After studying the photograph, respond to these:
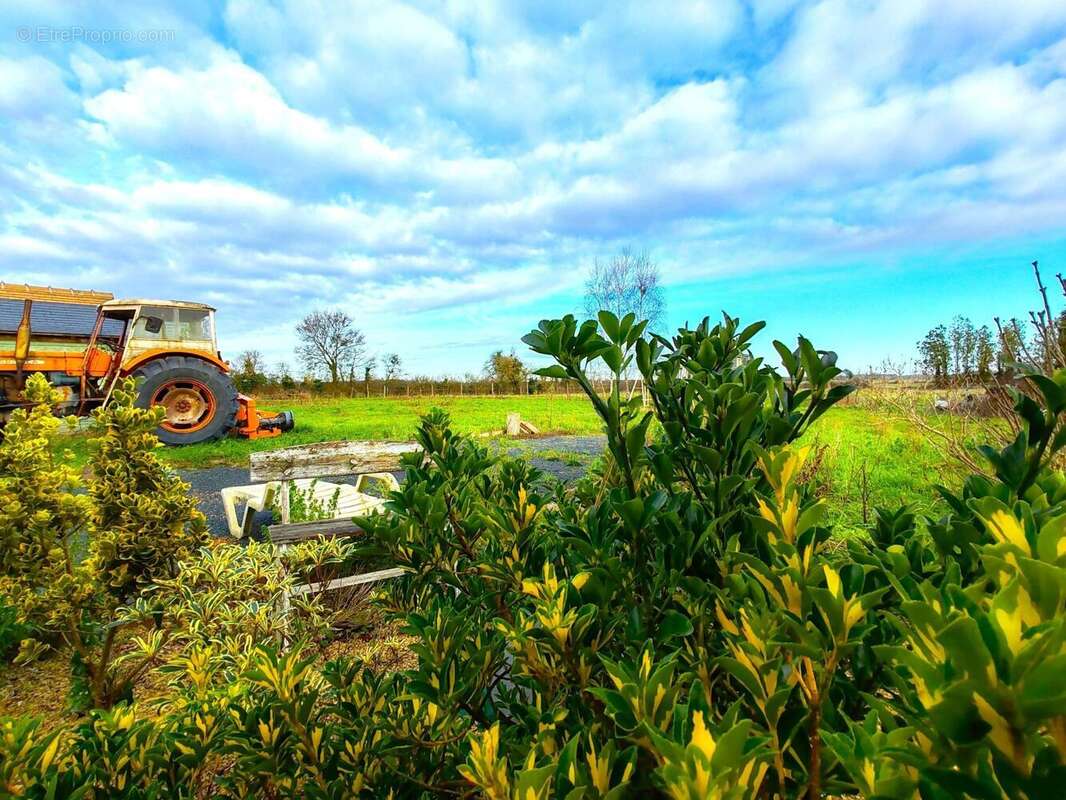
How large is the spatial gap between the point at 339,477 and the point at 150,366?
5.58 m

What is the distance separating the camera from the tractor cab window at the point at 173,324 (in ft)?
36.2

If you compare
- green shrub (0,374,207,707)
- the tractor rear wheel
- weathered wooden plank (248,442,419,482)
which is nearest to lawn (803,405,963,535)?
weathered wooden plank (248,442,419,482)

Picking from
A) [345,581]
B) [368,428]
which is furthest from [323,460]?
[368,428]

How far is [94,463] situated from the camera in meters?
2.93

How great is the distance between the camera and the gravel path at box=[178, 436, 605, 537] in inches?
253

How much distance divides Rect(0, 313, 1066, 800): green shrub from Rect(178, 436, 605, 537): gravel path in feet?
9.39

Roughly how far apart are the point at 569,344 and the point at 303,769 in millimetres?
1019

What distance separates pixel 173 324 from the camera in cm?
1137

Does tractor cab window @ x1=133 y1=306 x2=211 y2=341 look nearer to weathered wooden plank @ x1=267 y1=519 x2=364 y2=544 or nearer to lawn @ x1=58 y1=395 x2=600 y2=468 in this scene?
lawn @ x1=58 y1=395 x2=600 y2=468

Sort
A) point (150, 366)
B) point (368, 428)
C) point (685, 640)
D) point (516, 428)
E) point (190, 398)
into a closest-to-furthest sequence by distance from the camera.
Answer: point (685, 640) < point (150, 366) < point (190, 398) < point (368, 428) < point (516, 428)

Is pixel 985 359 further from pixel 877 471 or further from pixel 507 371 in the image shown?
pixel 507 371

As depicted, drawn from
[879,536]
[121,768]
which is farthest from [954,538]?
[121,768]

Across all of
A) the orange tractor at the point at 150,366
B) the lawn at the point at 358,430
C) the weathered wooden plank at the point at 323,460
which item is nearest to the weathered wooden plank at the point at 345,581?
the weathered wooden plank at the point at 323,460

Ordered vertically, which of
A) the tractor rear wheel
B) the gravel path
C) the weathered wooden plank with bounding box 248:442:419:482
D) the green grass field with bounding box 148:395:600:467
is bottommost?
the gravel path
